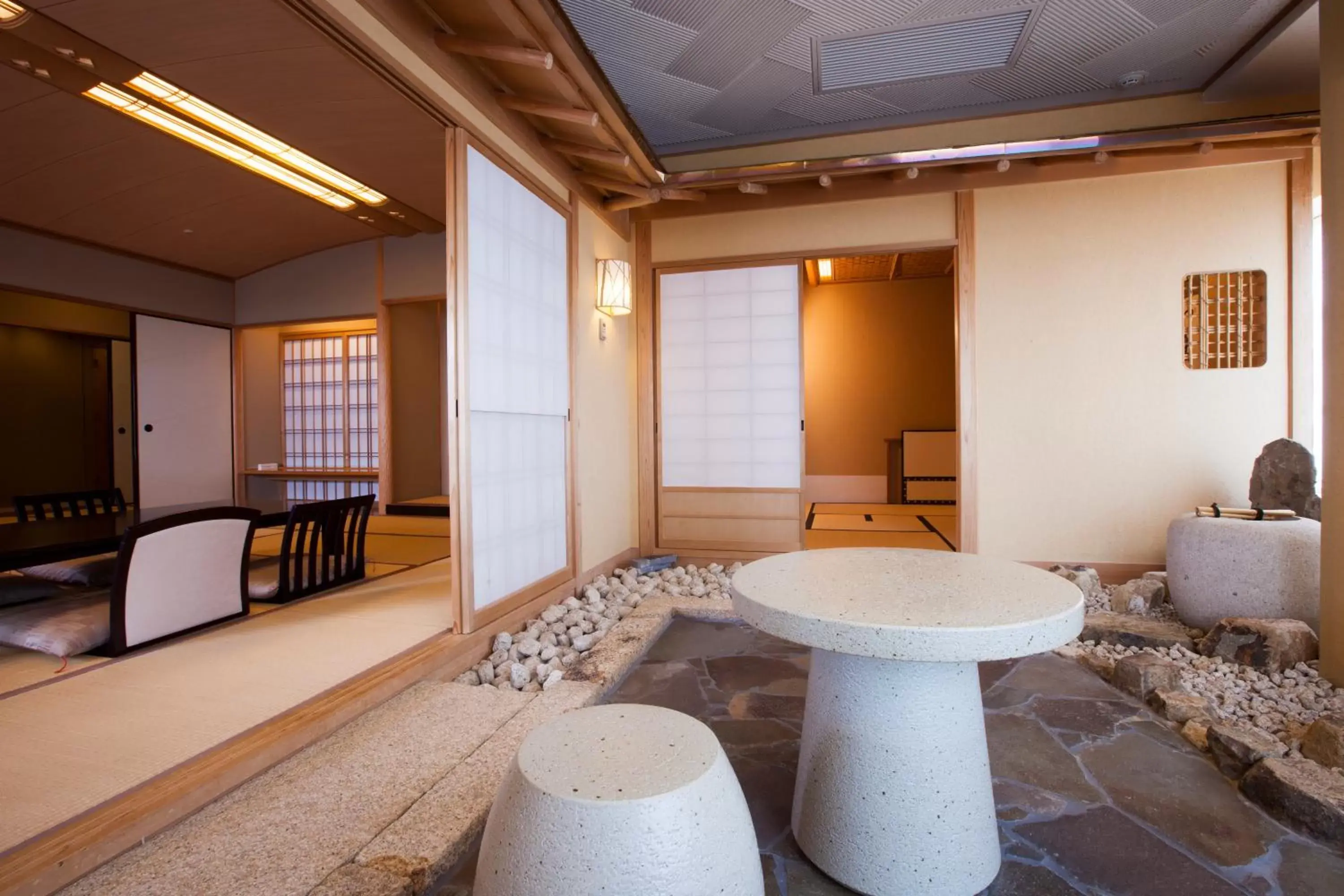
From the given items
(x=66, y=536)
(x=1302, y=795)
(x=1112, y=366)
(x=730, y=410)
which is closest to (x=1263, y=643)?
(x=1302, y=795)

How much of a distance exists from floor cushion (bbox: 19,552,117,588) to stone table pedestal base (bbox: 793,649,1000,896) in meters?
3.66

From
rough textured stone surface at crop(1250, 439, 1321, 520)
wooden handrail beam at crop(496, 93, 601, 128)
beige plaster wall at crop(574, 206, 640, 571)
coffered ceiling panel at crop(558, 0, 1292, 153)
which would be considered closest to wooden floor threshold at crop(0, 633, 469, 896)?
beige plaster wall at crop(574, 206, 640, 571)

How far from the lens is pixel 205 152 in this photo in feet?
14.8

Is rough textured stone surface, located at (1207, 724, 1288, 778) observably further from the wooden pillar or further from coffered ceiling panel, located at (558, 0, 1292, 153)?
coffered ceiling panel, located at (558, 0, 1292, 153)

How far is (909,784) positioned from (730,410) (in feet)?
11.5

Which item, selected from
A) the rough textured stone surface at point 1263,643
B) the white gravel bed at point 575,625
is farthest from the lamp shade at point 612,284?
the rough textured stone surface at point 1263,643

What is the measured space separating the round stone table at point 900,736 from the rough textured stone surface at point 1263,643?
189 cm

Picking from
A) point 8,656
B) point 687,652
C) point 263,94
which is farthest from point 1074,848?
point 263,94

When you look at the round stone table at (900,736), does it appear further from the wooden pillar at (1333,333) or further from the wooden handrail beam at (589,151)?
the wooden handrail beam at (589,151)

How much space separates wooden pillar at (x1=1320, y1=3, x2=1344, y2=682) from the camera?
7.59ft

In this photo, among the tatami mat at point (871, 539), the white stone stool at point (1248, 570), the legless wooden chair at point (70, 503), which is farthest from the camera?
the tatami mat at point (871, 539)

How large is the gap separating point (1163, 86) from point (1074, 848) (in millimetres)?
4675

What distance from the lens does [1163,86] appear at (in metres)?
4.02

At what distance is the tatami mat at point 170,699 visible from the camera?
1553 mm
